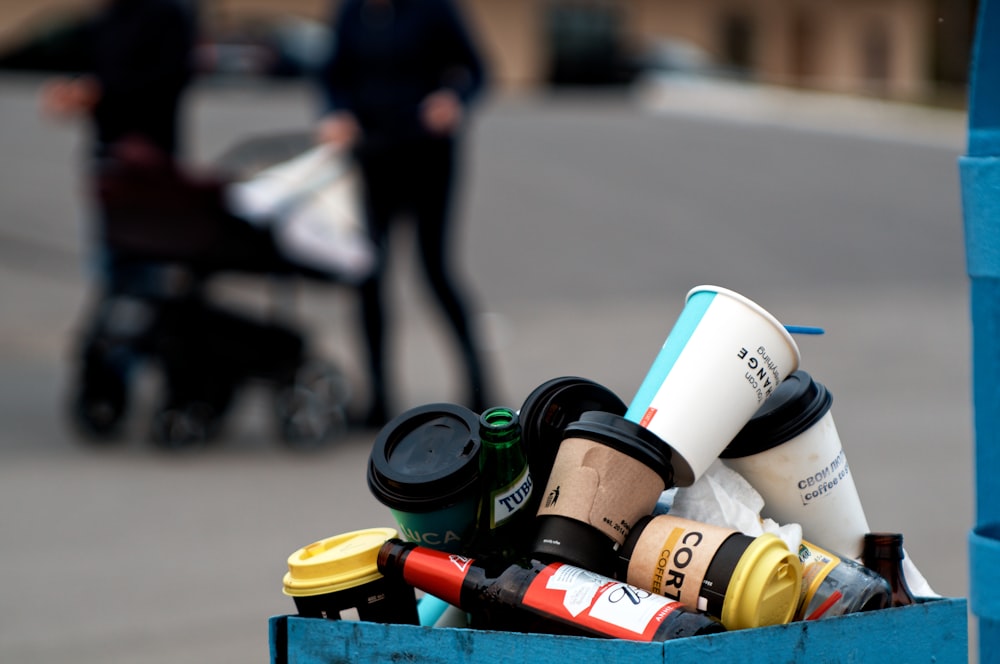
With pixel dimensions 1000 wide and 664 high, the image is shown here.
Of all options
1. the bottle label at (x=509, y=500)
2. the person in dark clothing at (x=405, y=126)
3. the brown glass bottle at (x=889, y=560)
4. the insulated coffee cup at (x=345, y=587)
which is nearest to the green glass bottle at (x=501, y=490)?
the bottle label at (x=509, y=500)

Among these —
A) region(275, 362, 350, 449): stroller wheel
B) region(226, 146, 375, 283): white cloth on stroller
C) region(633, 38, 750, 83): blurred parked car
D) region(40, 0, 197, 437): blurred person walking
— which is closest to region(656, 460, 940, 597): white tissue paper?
region(226, 146, 375, 283): white cloth on stroller

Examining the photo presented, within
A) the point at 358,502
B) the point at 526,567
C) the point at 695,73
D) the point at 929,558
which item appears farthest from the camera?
the point at 695,73

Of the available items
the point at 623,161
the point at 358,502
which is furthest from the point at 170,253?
the point at 623,161

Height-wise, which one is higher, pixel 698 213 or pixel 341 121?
pixel 341 121

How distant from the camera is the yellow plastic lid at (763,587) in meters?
1.52

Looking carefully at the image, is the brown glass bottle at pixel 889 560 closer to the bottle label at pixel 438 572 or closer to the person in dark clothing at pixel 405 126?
the bottle label at pixel 438 572

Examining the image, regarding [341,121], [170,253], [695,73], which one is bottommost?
[695,73]

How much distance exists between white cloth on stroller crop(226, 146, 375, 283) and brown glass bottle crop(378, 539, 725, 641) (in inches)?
158

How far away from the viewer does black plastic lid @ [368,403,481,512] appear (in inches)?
64.7

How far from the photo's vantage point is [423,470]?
5.49 feet

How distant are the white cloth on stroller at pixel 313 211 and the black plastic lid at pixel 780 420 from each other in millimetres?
3959

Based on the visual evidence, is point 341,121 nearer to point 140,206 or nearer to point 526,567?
point 140,206

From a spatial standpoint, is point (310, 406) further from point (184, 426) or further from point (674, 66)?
point (674, 66)

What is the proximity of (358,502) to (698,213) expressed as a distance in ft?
28.6
